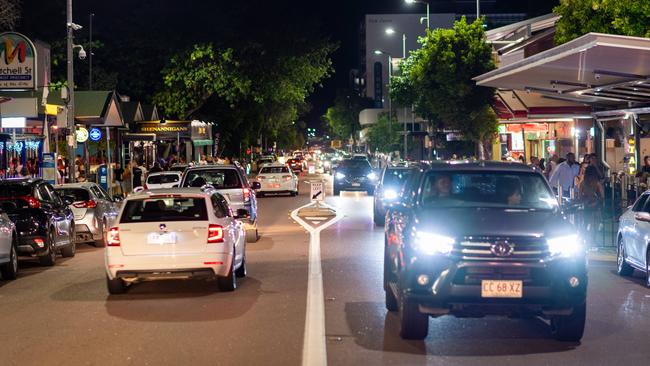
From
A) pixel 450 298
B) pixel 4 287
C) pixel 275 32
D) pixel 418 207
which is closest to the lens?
pixel 450 298

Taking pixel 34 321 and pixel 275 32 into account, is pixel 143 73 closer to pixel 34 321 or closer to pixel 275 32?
pixel 275 32

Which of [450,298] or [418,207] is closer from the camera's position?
[450,298]

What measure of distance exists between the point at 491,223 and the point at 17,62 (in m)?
21.5

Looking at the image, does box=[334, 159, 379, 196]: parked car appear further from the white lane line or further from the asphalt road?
the asphalt road

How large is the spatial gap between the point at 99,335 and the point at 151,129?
37.7m

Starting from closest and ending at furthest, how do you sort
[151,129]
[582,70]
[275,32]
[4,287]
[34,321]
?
[34,321] < [4,287] < [582,70] < [151,129] < [275,32]

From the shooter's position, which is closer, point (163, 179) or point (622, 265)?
point (622, 265)

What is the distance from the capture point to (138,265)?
42.4ft

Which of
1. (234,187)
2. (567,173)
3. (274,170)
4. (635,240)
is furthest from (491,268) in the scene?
(274,170)

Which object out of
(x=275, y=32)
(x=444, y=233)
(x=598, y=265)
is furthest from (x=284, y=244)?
(x=275, y=32)

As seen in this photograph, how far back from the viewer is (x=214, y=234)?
13148mm

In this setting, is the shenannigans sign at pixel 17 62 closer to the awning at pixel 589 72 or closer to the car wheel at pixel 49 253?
the car wheel at pixel 49 253

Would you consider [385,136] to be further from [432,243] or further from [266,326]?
[432,243]

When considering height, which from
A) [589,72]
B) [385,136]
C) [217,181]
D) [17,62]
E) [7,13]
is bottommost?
[217,181]
